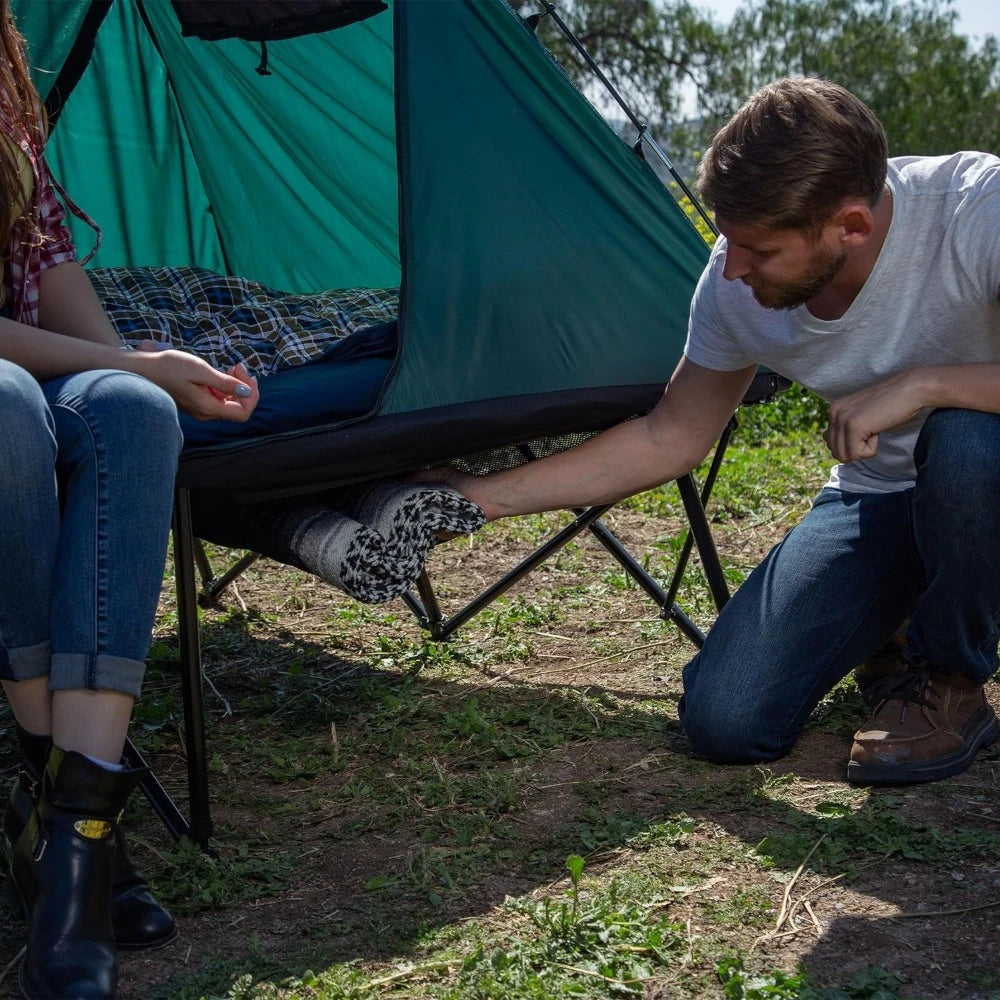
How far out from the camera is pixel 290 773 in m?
2.40

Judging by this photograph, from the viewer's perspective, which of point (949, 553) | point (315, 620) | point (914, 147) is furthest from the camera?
point (914, 147)

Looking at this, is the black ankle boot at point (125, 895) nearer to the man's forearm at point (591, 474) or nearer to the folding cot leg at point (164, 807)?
the folding cot leg at point (164, 807)

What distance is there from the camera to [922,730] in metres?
2.25

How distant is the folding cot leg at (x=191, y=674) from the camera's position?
2068 mm

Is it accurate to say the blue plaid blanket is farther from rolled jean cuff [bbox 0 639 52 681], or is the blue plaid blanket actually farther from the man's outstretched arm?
rolled jean cuff [bbox 0 639 52 681]

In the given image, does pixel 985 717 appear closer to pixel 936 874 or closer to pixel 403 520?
pixel 936 874

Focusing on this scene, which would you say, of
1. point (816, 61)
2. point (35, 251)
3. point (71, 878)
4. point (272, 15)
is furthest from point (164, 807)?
point (816, 61)

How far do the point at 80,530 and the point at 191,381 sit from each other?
1.11 feet

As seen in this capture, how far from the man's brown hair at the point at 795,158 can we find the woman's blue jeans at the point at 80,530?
37.8 inches

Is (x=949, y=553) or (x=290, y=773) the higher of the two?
(x=949, y=553)

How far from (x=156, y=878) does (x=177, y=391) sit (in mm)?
735

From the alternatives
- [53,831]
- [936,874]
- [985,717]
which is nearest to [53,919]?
[53,831]

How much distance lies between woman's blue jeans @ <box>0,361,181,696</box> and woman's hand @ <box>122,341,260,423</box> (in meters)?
0.16

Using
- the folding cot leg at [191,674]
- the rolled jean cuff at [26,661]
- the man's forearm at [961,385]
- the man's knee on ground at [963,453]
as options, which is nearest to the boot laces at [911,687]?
the man's knee on ground at [963,453]
